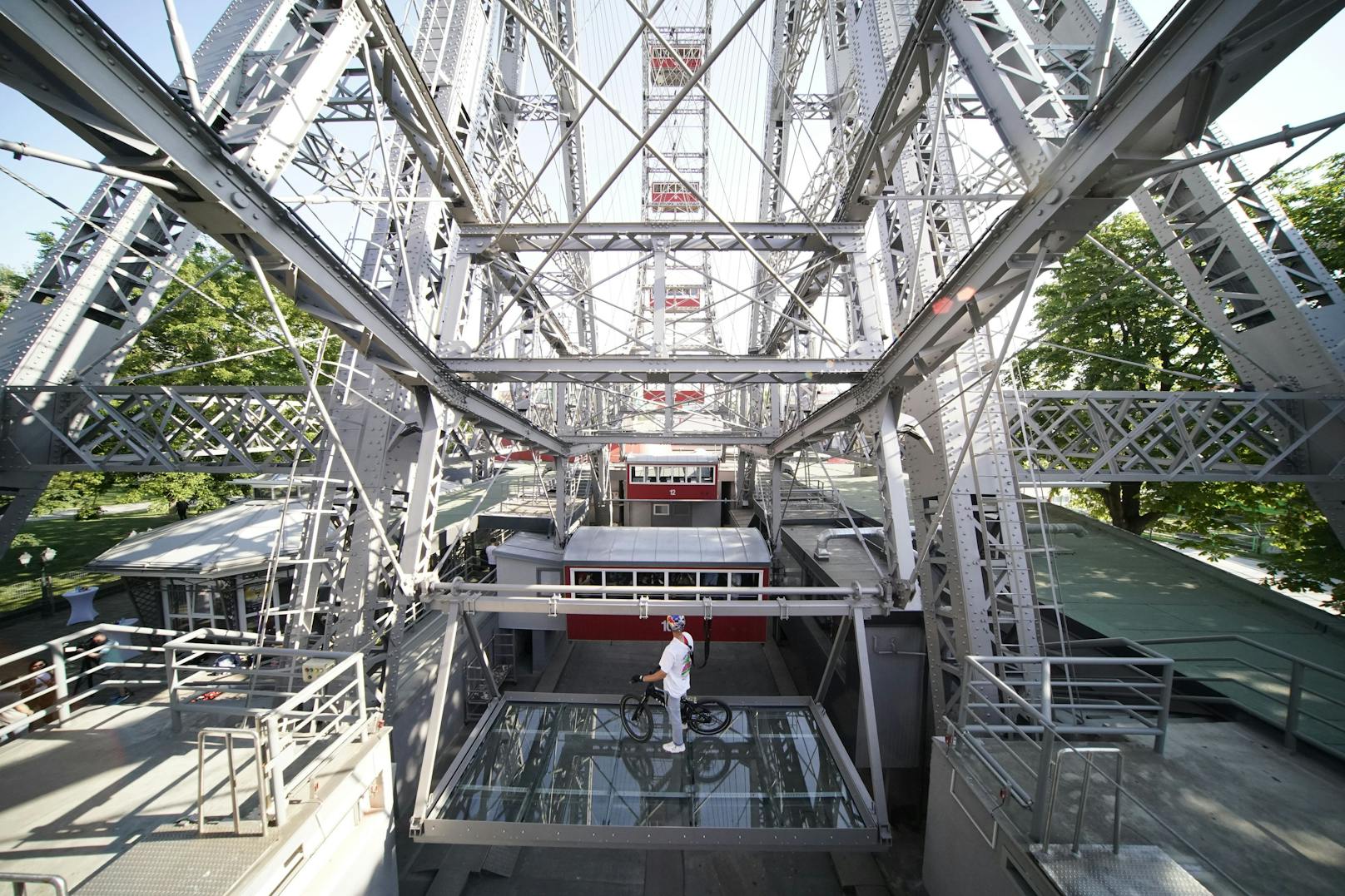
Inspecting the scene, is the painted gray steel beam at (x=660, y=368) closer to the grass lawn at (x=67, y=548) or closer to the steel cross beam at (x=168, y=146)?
the steel cross beam at (x=168, y=146)

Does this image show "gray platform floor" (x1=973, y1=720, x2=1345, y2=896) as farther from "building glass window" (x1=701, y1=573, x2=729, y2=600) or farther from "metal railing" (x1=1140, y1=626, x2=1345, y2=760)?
"building glass window" (x1=701, y1=573, x2=729, y2=600)

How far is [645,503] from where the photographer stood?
2034 cm

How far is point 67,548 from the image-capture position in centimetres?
1764

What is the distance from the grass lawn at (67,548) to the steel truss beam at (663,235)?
47.9 feet

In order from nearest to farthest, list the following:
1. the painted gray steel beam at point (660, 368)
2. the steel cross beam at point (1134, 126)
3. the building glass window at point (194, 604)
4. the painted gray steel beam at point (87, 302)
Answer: the steel cross beam at point (1134, 126) → the painted gray steel beam at point (660, 368) → the painted gray steel beam at point (87, 302) → the building glass window at point (194, 604)

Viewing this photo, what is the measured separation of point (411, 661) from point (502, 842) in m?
4.15

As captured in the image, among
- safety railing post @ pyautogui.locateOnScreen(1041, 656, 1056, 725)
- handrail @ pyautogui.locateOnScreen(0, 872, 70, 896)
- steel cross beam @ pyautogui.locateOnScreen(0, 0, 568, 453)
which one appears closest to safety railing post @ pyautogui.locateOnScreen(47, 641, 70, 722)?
handrail @ pyautogui.locateOnScreen(0, 872, 70, 896)

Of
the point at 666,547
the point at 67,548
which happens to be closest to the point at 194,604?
the point at 666,547

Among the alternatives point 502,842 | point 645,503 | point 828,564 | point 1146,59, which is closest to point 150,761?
point 502,842

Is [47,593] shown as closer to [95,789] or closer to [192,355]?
[192,355]

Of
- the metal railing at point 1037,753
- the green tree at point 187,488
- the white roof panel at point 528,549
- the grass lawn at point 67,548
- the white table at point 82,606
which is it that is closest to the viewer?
the metal railing at point 1037,753

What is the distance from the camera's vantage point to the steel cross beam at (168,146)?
2186 millimetres

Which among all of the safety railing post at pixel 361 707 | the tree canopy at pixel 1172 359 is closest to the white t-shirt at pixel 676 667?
the safety railing post at pixel 361 707

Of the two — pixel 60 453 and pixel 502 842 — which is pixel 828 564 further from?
pixel 60 453
